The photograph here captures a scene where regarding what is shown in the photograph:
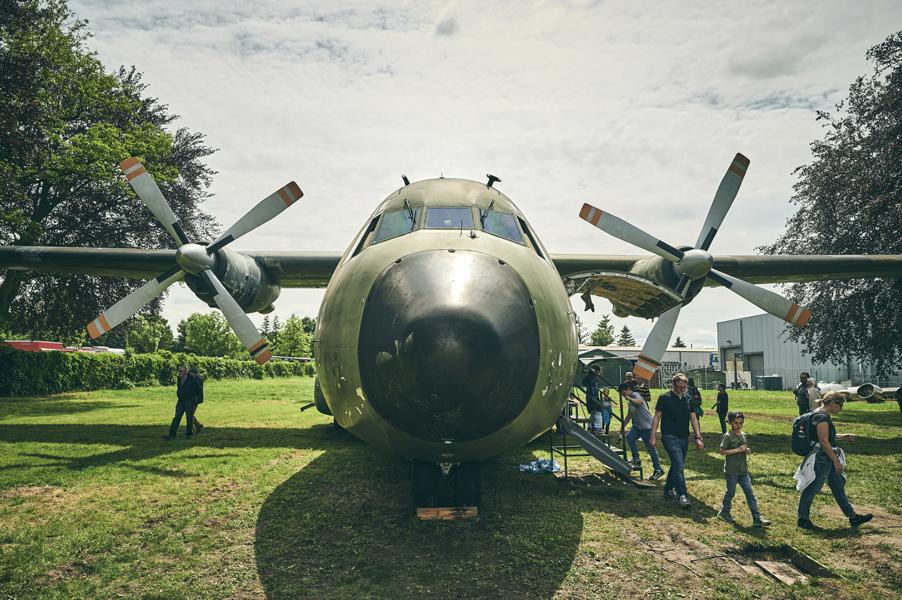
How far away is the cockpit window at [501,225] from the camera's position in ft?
20.0

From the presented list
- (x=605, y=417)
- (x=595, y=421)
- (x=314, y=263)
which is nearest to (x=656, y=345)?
(x=595, y=421)

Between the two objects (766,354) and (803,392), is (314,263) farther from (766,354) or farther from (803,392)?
(766,354)

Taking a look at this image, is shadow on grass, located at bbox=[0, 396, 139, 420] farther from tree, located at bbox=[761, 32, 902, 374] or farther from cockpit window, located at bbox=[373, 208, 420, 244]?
tree, located at bbox=[761, 32, 902, 374]

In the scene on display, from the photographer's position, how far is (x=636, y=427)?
935cm

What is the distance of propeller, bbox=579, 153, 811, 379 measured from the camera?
30.8ft

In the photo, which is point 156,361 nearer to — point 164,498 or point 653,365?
point 164,498

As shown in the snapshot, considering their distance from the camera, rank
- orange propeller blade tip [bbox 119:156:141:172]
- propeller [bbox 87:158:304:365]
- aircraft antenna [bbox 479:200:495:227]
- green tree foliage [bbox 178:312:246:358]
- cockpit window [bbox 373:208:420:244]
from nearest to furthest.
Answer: cockpit window [bbox 373:208:420:244] → aircraft antenna [bbox 479:200:495:227] → orange propeller blade tip [bbox 119:156:141:172] → propeller [bbox 87:158:304:365] → green tree foliage [bbox 178:312:246:358]

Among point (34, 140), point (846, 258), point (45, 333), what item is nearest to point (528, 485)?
point (846, 258)

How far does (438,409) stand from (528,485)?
16.6 feet

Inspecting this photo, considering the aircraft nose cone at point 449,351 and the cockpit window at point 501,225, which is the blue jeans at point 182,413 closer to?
the cockpit window at point 501,225

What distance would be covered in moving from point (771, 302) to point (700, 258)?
4.98 ft

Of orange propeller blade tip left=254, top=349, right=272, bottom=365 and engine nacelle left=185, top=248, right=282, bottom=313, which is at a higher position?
engine nacelle left=185, top=248, right=282, bottom=313

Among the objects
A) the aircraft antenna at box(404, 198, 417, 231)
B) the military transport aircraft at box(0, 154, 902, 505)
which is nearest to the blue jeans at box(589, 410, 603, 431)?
the military transport aircraft at box(0, 154, 902, 505)

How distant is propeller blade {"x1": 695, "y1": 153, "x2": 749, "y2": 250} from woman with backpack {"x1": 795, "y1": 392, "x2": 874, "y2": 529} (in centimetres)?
488
